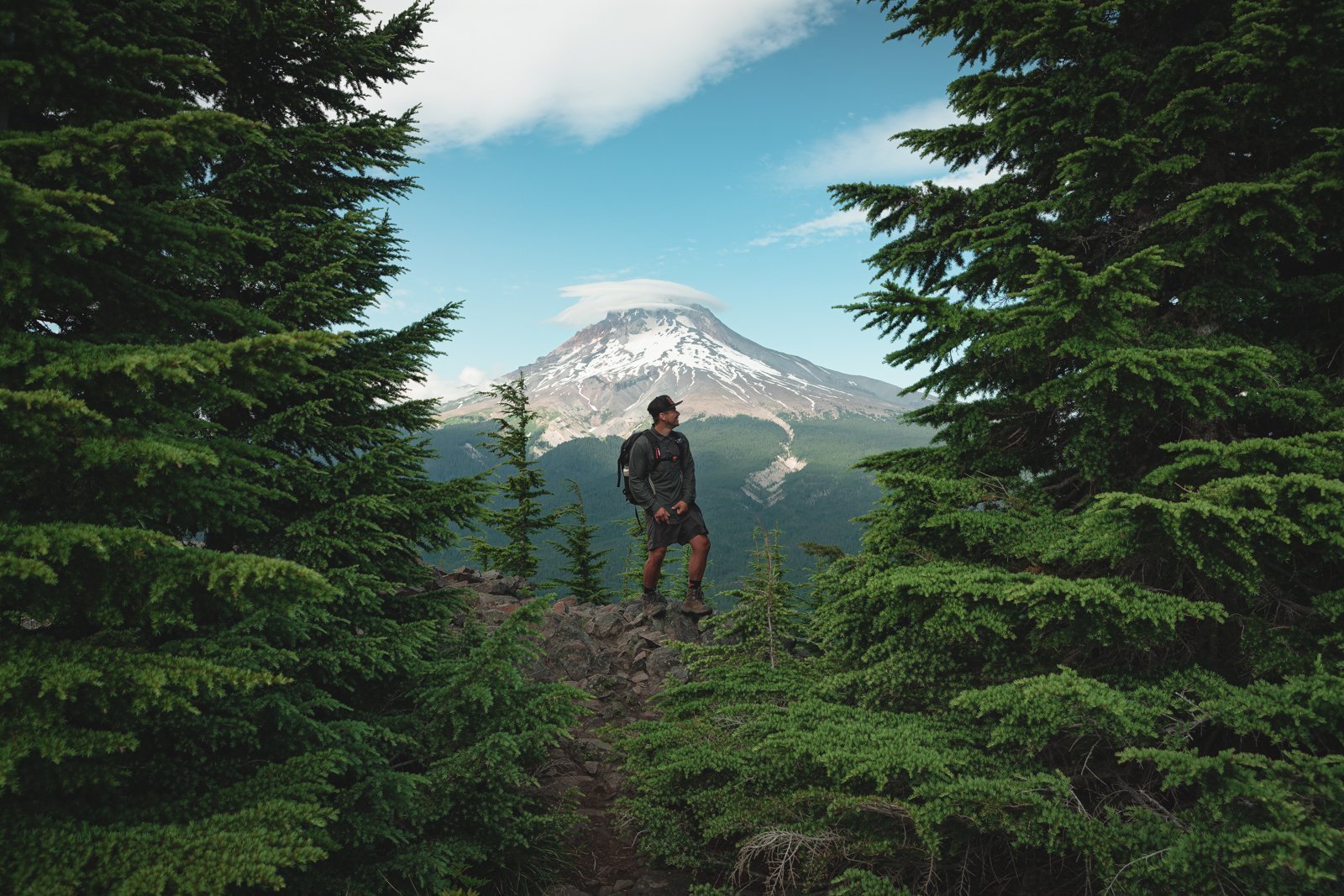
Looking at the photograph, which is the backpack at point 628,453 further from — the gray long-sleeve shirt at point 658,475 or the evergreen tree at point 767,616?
the evergreen tree at point 767,616

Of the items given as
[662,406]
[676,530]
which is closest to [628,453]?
[662,406]

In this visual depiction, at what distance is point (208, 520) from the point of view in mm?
3914

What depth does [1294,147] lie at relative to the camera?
4918 millimetres

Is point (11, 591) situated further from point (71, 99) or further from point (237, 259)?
point (71, 99)

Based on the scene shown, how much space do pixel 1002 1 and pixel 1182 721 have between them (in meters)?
6.22

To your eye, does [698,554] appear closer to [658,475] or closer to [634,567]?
[658,475]

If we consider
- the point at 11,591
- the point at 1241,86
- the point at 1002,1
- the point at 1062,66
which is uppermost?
the point at 1002,1

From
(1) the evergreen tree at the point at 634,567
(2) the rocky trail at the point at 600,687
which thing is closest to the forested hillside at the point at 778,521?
(2) the rocky trail at the point at 600,687

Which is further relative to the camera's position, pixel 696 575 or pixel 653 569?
pixel 653 569

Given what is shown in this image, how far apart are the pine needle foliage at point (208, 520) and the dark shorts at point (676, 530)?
446cm

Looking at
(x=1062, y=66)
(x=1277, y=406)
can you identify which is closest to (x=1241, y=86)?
(x=1062, y=66)

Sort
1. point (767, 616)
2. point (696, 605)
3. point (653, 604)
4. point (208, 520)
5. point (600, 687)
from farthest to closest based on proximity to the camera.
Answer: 1. point (653, 604)
2. point (696, 605)
3. point (600, 687)
4. point (767, 616)
5. point (208, 520)

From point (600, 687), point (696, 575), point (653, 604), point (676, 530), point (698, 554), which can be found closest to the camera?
point (600, 687)

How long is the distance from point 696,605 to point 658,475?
7.92 ft
